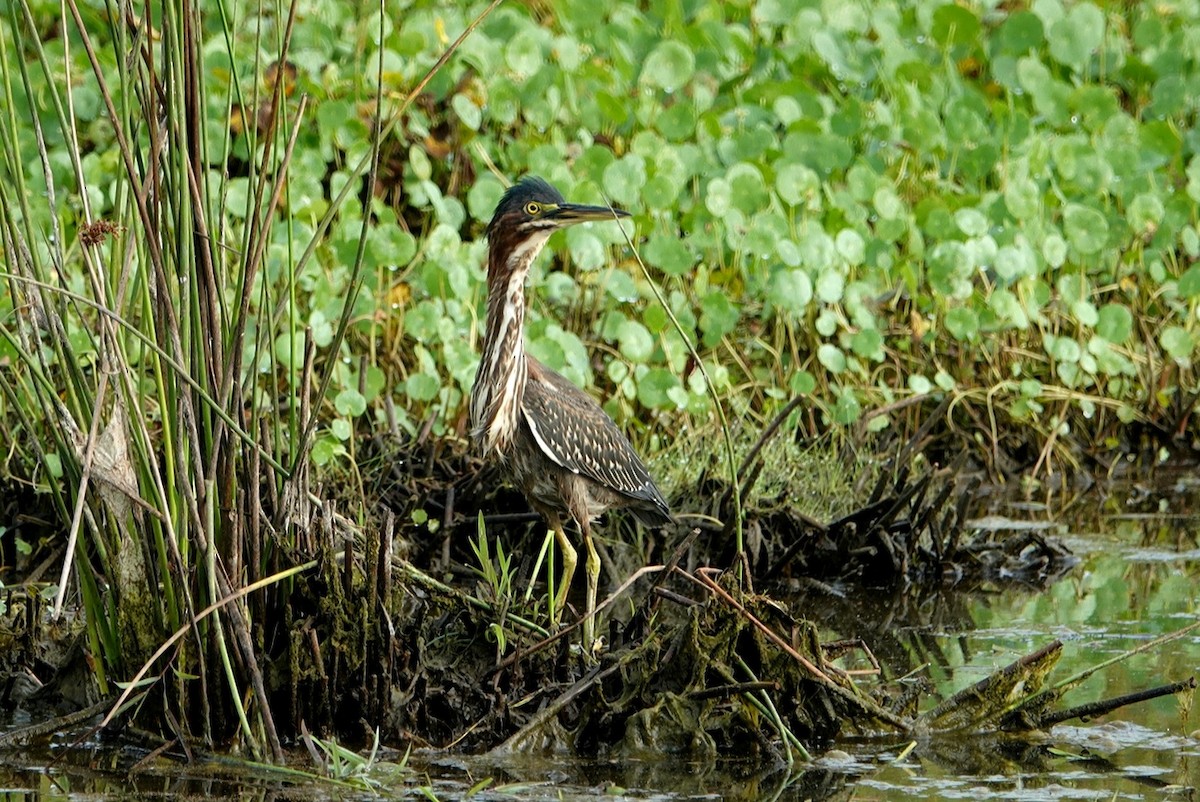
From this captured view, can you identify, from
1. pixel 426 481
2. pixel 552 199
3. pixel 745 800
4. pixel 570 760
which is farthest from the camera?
pixel 426 481

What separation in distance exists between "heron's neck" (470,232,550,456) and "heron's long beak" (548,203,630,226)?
0.23ft

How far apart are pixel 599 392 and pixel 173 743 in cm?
335

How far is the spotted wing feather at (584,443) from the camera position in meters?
5.20

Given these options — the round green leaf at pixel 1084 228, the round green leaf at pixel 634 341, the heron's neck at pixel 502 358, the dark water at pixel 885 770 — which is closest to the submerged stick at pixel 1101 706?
the dark water at pixel 885 770

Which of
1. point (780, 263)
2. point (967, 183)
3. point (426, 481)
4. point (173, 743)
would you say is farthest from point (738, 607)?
point (967, 183)

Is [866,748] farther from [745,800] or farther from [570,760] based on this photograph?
[570,760]

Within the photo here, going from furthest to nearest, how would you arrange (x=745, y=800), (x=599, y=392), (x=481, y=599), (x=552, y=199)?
(x=599, y=392) < (x=552, y=199) < (x=481, y=599) < (x=745, y=800)

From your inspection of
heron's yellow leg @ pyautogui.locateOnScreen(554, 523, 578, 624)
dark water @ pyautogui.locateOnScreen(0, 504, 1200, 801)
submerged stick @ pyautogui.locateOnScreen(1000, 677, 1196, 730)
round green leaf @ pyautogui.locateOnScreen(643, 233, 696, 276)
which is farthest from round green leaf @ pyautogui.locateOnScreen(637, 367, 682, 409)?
submerged stick @ pyautogui.locateOnScreen(1000, 677, 1196, 730)

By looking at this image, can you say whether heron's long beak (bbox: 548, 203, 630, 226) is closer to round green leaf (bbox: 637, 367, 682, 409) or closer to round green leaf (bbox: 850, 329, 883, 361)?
round green leaf (bbox: 637, 367, 682, 409)

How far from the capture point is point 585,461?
5.22m

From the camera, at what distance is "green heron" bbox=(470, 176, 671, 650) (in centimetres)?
516

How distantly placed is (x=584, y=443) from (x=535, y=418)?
7.4 inches

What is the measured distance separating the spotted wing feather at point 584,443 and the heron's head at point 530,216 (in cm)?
43

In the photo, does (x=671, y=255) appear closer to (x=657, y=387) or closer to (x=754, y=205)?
(x=754, y=205)
